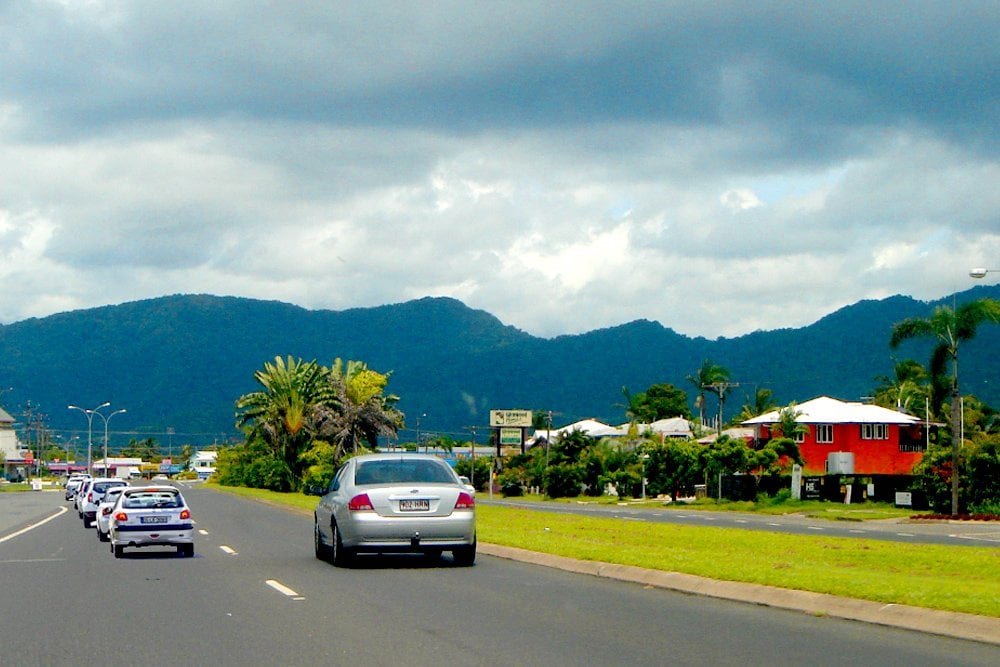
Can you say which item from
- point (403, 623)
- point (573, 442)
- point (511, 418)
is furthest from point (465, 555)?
point (511, 418)

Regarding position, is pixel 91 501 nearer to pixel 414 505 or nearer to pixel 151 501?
pixel 151 501

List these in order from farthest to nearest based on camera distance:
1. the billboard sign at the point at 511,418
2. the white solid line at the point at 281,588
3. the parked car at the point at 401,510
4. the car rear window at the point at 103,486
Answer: the billboard sign at the point at 511,418
the car rear window at the point at 103,486
the parked car at the point at 401,510
the white solid line at the point at 281,588

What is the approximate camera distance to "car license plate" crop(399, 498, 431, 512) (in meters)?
19.2

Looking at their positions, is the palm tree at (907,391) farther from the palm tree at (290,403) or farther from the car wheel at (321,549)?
the car wheel at (321,549)

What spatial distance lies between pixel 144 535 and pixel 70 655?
13.0 m

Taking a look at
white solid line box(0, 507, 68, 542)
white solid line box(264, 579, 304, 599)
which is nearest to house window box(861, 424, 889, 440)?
white solid line box(0, 507, 68, 542)

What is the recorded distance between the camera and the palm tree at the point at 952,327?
171 feet

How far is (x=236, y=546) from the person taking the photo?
88.1ft

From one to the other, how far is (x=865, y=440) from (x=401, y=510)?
64.6m

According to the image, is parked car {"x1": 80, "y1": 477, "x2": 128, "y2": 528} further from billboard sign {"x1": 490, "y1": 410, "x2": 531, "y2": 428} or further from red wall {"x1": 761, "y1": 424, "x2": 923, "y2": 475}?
billboard sign {"x1": 490, "y1": 410, "x2": 531, "y2": 428}

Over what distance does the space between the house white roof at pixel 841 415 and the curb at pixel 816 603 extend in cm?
6237

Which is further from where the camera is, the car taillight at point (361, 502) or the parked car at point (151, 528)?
the parked car at point (151, 528)

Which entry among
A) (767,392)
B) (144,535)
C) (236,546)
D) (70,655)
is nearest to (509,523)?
(236,546)

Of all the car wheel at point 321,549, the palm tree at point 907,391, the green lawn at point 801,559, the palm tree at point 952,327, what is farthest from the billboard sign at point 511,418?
the car wheel at point 321,549
